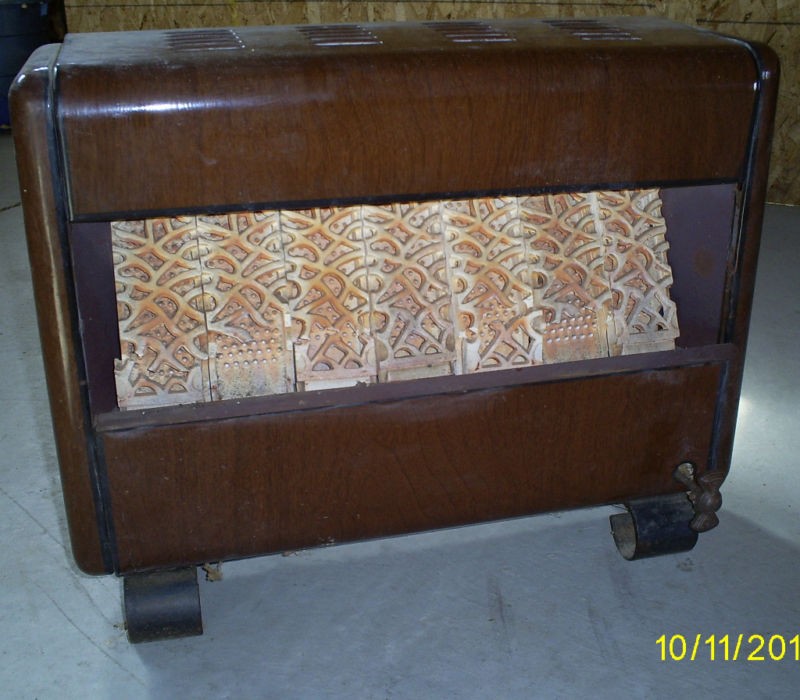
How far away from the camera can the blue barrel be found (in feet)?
16.3

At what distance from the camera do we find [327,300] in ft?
5.30

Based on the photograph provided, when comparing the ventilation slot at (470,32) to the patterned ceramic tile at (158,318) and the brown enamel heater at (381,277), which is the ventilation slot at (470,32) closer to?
the brown enamel heater at (381,277)

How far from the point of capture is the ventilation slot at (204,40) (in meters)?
1.47

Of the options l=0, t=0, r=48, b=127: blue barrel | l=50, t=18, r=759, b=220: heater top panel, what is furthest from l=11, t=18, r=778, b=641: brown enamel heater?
l=0, t=0, r=48, b=127: blue barrel

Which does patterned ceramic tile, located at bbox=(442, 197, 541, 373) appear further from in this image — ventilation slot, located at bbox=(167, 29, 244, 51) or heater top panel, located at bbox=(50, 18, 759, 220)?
ventilation slot, located at bbox=(167, 29, 244, 51)

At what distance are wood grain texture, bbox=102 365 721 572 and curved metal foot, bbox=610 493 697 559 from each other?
0.22ft

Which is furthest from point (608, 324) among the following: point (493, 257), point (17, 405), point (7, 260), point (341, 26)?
point (7, 260)

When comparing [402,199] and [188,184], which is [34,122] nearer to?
[188,184]

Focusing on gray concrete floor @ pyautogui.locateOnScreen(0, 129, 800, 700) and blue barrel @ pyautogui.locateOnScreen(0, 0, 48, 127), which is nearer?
gray concrete floor @ pyautogui.locateOnScreen(0, 129, 800, 700)

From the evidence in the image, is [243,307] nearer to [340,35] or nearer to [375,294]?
[375,294]

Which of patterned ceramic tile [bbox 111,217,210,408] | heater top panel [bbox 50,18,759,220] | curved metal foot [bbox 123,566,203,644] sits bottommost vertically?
curved metal foot [bbox 123,566,203,644]

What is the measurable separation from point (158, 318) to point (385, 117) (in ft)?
1.65

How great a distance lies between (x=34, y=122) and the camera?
1251mm

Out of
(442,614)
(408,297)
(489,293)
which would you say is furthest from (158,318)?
(442,614)
